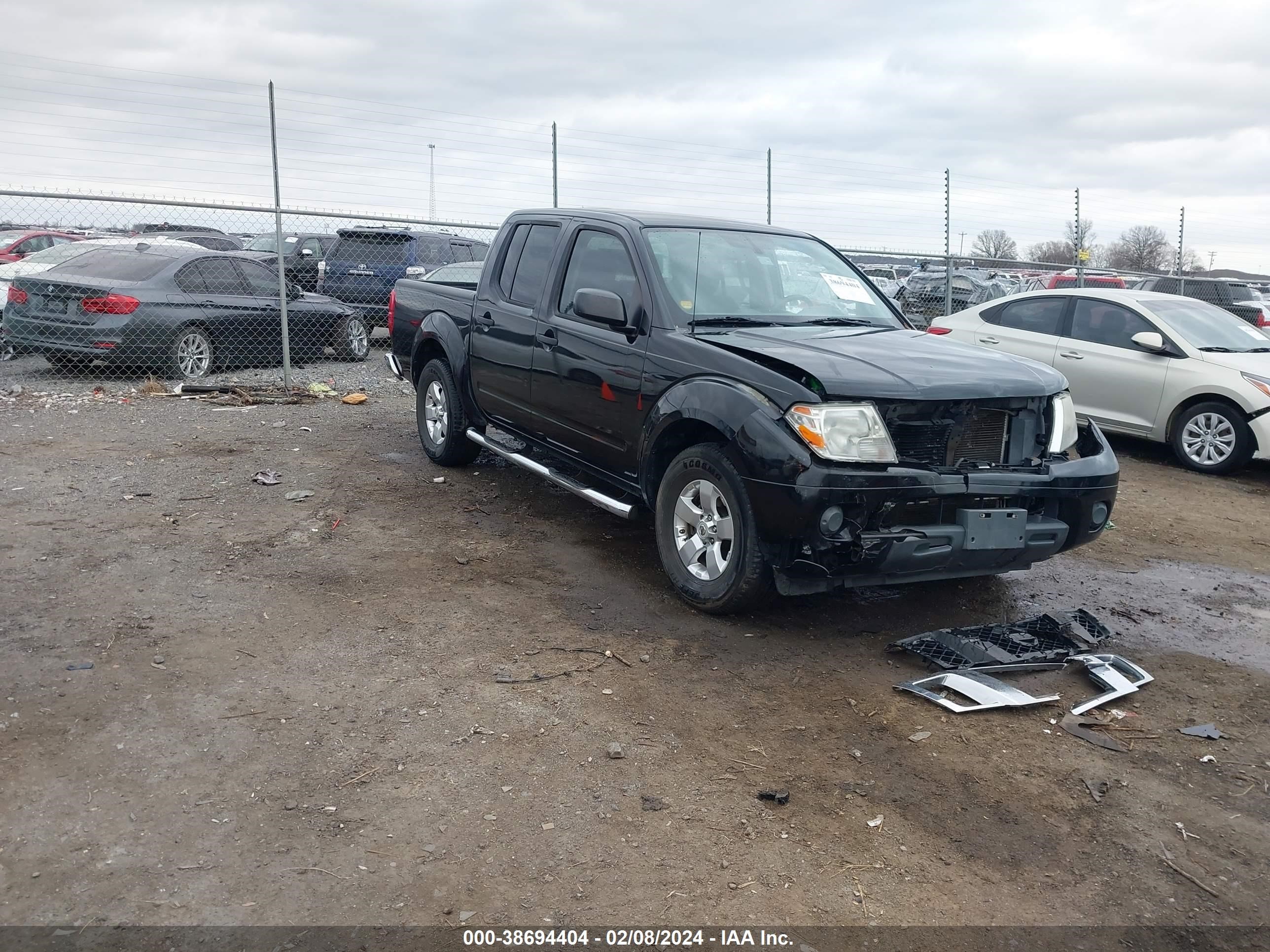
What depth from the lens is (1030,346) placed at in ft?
33.1

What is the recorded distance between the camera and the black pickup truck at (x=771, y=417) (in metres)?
4.44

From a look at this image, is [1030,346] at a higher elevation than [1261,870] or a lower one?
higher

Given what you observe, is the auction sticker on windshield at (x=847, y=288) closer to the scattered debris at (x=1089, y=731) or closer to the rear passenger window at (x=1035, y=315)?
the scattered debris at (x=1089, y=731)

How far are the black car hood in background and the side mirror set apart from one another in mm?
424

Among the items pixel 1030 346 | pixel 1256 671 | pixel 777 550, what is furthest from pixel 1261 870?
pixel 1030 346

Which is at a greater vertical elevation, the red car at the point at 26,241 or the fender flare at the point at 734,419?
the red car at the point at 26,241

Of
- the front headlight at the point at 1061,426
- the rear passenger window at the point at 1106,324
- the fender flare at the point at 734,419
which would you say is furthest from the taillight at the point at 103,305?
the rear passenger window at the point at 1106,324

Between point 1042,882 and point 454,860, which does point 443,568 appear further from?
point 1042,882

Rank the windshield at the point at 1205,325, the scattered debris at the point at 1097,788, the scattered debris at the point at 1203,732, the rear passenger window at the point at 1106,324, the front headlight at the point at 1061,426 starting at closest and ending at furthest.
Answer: the scattered debris at the point at 1097,788
the scattered debris at the point at 1203,732
the front headlight at the point at 1061,426
the windshield at the point at 1205,325
the rear passenger window at the point at 1106,324

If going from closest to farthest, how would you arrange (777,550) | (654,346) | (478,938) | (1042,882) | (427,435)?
(478,938) < (1042,882) < (777,550) < (654,346) < (427,435)

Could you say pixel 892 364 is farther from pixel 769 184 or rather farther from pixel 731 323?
pixel 769 184

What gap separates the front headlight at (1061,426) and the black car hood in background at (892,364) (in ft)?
0.28

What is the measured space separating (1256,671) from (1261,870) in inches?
72.1

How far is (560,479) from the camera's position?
6.07 m
